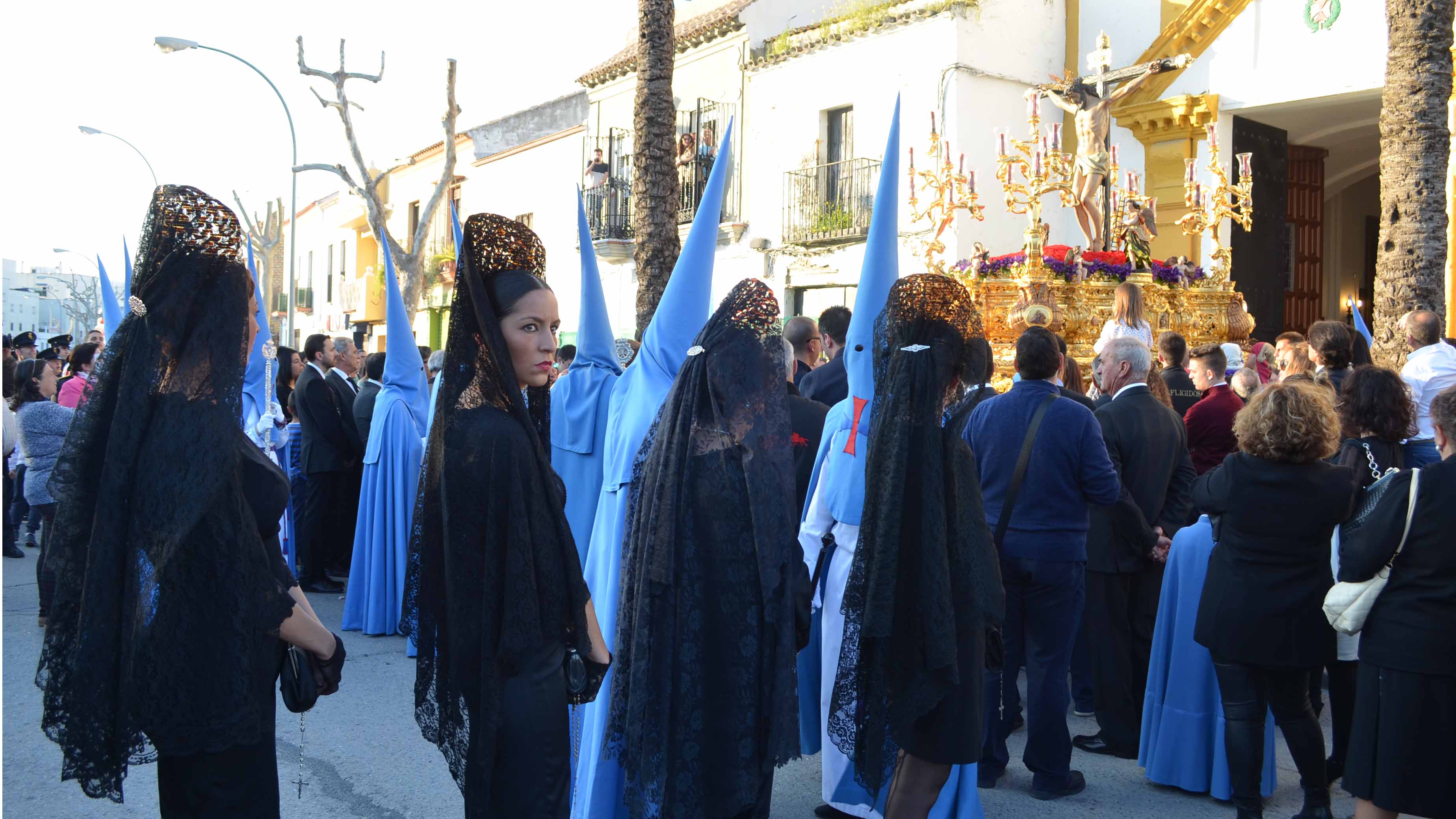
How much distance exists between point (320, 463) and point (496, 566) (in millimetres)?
6793

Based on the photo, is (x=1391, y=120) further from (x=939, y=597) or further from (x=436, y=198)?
(x=436, y=198)

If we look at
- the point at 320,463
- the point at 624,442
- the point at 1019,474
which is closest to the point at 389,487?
the point at 320,463

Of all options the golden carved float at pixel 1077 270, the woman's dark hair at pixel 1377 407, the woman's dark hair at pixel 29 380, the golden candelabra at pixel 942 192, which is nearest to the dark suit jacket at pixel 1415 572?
the woman's dark hair at pixel 1377 407

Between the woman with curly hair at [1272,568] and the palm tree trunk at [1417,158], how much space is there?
19.4ft

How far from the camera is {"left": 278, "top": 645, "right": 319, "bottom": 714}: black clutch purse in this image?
2.60m

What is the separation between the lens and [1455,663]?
330 cm

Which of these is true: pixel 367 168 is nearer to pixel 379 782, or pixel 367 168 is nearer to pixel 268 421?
pixel 268 421

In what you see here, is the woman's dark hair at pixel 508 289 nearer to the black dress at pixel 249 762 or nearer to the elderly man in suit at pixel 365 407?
the black dress at pixel 249 762

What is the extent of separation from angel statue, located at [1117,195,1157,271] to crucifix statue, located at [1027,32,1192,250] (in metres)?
0.19

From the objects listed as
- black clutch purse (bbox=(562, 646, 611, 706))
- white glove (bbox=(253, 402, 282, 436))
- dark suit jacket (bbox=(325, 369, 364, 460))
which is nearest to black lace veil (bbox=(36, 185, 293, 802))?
black clutch purse (bbox=(562, 646, 611, 706))

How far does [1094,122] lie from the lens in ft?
38.6

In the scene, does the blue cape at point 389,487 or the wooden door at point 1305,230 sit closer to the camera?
the blue cape at point 389,487

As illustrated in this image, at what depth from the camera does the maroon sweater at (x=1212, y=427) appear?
5.80 meters

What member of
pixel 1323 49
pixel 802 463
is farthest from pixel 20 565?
pixel 1323 49
